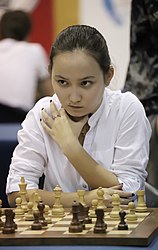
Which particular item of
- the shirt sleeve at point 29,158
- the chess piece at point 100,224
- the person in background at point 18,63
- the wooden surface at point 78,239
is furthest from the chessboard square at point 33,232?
the person in background at point 18,63

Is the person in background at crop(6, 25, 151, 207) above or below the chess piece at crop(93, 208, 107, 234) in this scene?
above

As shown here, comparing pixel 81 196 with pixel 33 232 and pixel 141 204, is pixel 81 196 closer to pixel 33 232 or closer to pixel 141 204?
pixel 141 204

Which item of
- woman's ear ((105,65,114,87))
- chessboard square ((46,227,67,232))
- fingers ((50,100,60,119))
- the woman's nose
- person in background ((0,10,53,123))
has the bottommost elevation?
chessboard square ((46,227,67,232))

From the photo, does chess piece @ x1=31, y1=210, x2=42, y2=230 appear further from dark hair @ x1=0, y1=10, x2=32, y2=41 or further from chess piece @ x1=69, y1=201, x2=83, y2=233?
dark hair @ x1=0, y1=10, x2=32, y2=41

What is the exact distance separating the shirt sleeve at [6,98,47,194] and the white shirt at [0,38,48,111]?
9.55 ft

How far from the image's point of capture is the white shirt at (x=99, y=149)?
2508 millimetres

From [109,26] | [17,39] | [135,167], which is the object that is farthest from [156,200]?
[109,26]

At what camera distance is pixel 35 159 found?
8.27ft

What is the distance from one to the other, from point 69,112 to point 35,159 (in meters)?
0.19

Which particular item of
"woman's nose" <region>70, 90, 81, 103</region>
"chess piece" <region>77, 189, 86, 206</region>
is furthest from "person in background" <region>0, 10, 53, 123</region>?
"chess piece" <region>77, 189, 86, 206</region>

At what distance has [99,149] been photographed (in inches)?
100

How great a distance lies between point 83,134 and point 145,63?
732mm

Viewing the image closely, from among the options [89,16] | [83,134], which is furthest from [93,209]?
[89,16]

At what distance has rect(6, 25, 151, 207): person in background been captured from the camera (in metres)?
2.38
